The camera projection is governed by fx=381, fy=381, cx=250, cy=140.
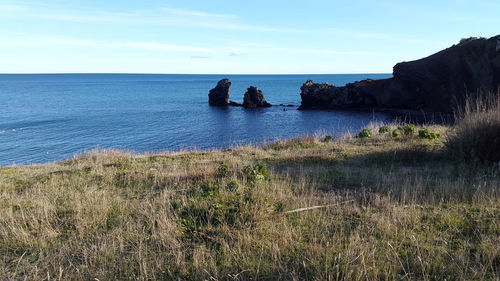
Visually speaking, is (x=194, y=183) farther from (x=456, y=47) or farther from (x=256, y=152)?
(x=456, y=47)

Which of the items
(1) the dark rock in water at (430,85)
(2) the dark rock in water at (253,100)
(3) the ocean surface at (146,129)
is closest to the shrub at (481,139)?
(3) the ocean surface at (146,129)

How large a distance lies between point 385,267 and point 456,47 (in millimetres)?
56621

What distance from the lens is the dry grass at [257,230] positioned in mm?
4707

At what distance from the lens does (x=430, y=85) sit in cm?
5759

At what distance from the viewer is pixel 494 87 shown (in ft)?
145

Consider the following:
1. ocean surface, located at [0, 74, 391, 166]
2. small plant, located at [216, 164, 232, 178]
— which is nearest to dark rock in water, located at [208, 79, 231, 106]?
ocean surface, located at [0, 74, 391, 166]

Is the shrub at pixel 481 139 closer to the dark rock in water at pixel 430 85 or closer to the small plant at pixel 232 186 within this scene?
the small plant at pixel 232 186

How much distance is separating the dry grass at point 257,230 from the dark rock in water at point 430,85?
3500cm

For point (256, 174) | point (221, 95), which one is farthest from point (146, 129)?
point (256, 174)

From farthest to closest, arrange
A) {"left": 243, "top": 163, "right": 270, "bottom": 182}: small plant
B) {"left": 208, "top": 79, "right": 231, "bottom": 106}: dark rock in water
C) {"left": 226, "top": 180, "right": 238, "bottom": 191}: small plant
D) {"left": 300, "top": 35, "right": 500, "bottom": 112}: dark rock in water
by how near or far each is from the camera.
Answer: {"left": 208, "top": 79, "right": 231, "bottom": 106}: dark rock in water → {"left": 300, "top": 35, "right": 500, "bottom": 112}: dark rock in water → {"left": 243, "top": 163, "right": 270, "bottom": 182}: small plant → {"left": 226, "top": 180, "right": 238, "bottom": 191}: small plant

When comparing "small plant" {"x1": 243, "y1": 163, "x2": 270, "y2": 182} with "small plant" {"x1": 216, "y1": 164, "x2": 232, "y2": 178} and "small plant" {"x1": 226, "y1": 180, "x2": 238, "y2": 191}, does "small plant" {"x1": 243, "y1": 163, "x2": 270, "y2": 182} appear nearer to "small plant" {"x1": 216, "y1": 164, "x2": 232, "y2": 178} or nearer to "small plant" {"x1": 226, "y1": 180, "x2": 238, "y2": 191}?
"small plant" {"x1": 216, "y1": 164, "x2": 232, "y2": 178}

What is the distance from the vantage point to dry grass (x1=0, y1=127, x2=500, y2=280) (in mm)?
4707

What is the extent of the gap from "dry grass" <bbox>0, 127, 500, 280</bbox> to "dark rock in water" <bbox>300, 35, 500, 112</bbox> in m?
35.0

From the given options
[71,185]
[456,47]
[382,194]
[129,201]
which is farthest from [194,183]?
[456,47]
